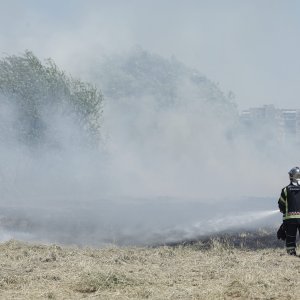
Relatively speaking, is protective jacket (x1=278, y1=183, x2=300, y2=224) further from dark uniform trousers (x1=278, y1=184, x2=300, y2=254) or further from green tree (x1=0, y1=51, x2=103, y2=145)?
green tree (x1=0, y1=51, x2=103, y2=145)

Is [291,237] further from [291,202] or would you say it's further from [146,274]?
[146,274]

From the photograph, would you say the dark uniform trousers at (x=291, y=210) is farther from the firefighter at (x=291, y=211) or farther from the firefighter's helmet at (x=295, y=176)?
the firefighter's helmet at (x=295, y=176)

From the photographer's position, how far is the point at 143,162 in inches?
1572

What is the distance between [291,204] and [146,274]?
394 cm

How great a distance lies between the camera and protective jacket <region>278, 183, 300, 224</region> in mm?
11352

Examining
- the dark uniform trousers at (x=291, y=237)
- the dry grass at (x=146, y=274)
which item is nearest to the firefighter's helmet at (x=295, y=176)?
the dark uniform trousers at (x=291, y=237)

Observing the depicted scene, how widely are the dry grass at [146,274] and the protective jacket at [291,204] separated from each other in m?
0.71

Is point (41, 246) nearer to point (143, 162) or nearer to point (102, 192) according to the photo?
point (102, 192)

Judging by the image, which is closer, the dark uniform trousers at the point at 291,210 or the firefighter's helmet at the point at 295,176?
the dark uniform trousers at the point at 291,210

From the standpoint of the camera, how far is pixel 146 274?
8531 mm

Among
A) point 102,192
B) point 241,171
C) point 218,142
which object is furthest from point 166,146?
point 102,192

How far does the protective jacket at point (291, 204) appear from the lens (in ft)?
37.2

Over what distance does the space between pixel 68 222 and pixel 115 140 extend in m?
26.4

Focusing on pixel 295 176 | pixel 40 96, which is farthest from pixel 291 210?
pixel 40 96
